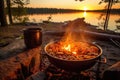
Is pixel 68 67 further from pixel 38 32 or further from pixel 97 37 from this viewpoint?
pixel 97 37

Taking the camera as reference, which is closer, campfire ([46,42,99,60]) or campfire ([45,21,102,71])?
campfire ([45,21,102,71])

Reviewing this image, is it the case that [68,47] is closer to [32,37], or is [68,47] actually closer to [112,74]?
[32,37]

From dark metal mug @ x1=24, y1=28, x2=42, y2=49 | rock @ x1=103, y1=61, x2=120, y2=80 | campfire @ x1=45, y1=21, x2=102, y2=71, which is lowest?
rock @ x1=103, y1=61, x2=120, y2=80

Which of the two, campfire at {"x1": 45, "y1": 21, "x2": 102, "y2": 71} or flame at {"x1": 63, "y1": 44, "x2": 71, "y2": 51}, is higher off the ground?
flame at {"x1": 63, "y1": 44, "x2": 71, "y2": 51}

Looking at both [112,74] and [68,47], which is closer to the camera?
[112,74]

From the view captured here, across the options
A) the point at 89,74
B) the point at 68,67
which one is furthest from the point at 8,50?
the point at 89,74

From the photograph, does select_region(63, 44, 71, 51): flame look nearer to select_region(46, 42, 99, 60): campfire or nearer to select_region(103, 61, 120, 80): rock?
select_region(46, 42, 99, 60): campfire

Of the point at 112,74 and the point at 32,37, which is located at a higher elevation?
the point at 32,37

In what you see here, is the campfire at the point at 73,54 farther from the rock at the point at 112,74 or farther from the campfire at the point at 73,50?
the rock at the point at 112,74

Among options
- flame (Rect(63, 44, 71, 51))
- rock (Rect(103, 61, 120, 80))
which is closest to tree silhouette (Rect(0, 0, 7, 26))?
flame (Rect(63, 44, 71, 51))

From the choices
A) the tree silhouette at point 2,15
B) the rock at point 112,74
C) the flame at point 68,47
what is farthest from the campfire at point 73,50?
the tree silhouette at point 2,15

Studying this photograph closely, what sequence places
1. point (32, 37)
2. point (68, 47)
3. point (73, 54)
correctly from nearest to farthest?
point (73, 54) → point (32, 37) → point (68, 47)

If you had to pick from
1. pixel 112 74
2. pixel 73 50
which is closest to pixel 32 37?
pixel 73 50

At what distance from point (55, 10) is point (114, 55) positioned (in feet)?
436
